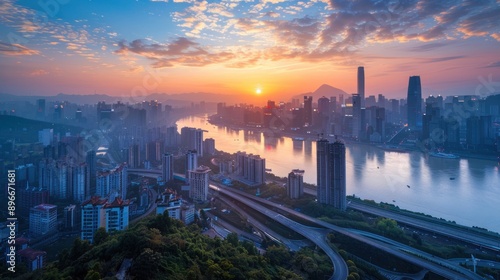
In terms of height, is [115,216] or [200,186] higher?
[200,186]

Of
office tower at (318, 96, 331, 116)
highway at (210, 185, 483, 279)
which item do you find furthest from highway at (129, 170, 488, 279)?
office tower at (318, 96, 331, 116)

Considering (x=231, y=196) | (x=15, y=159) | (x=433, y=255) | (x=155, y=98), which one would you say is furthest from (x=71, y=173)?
(x=155, y=98)

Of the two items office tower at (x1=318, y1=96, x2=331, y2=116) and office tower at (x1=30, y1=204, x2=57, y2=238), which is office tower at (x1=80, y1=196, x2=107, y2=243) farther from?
office tower at (x1=318, y1=96, x2=331, y2=116)

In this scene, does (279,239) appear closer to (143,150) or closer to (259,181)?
(259,181)

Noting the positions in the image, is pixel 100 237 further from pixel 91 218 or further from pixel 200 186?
pixel 200 186

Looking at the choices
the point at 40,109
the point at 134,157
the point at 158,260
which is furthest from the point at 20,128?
the point at 158,260

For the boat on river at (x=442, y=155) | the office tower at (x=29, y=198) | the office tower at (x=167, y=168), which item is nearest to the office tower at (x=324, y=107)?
the boat on river at (x=442, y=155)

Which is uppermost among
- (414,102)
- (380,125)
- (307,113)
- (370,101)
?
(370,101)
